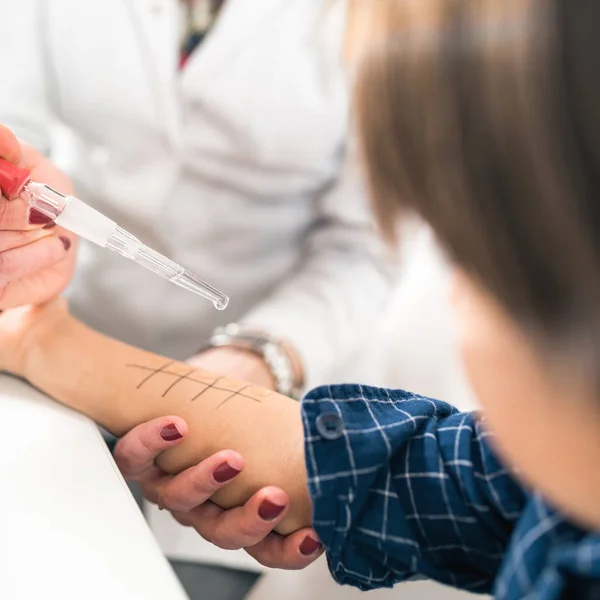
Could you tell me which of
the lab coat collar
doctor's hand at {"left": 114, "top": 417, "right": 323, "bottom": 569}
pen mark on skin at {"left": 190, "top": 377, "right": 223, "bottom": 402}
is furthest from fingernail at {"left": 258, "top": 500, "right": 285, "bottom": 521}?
the lab coat collar

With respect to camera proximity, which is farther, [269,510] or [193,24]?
[193,24]

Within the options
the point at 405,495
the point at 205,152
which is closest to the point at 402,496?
the point at 405,495

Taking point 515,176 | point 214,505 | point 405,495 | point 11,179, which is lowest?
point 214,505

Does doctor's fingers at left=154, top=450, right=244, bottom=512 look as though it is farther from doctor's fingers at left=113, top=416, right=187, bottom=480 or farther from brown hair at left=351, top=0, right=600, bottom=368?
brown hair at left=351, top=0, right=600, bottom=368

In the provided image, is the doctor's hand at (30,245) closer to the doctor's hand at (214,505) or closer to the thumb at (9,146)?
the thumb at (9,146)

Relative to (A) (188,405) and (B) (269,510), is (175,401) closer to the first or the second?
(A) (188,405)

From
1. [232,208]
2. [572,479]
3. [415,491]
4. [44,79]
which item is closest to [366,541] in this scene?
[415,491]

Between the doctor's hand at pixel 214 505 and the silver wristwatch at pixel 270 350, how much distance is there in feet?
0.64

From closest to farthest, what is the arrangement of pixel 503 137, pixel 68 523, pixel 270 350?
1. pixel 503 137
2. pixel 68 523
3. pixel 270 350

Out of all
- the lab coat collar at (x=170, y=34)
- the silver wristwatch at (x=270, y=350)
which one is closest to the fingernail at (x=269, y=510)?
the silver wristwatch at (x=270, y=350)

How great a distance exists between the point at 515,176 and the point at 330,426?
25 centimetres

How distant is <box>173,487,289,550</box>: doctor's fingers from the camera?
0.49 metres

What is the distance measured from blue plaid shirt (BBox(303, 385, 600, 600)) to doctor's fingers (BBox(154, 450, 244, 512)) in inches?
3.1

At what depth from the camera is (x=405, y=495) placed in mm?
463
